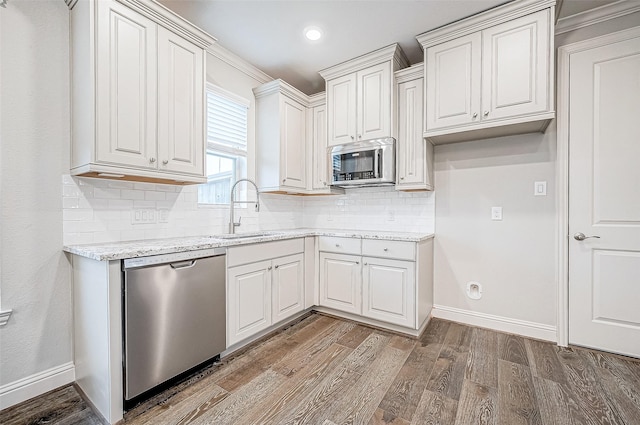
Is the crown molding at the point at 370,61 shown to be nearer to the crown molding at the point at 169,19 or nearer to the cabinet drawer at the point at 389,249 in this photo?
the crown molding at the point at 169,19

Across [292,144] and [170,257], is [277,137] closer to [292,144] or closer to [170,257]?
[292,144]

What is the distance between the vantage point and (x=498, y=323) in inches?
107

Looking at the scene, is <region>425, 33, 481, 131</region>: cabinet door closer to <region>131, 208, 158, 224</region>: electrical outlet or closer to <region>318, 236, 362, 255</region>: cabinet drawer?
<region>318, 236, 362, 255</region>: cabinet drawer

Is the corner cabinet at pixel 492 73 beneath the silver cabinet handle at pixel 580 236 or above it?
above

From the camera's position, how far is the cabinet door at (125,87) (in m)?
1.75

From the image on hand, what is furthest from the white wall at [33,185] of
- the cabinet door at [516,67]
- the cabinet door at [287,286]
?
the cabinet door at [516,67]

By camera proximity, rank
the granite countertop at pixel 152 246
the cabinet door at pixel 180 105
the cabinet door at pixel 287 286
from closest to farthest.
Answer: the granite countertop at pixel 152 246 < the cabinet door at pixel 180 105 < the cabinet door at pixel 287 286

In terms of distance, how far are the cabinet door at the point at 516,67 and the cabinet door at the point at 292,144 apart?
6.21ft

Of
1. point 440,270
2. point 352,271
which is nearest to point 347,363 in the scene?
point 352,271

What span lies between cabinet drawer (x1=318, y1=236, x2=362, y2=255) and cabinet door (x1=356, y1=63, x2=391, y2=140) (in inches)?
42.2

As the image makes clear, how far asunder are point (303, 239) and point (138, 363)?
169cm

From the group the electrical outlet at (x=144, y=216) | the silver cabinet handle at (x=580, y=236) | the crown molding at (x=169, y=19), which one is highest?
the crown molding at (x=169, y=19)

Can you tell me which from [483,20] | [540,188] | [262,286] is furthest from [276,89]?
[540,188]

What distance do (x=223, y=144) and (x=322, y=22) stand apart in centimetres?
143
